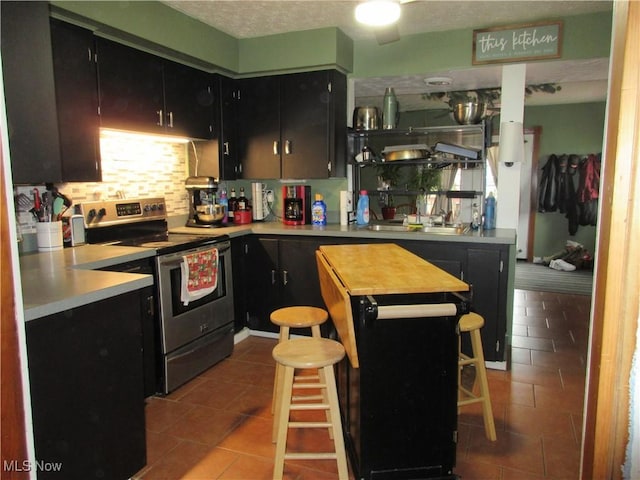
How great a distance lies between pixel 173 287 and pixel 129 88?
1.32 m

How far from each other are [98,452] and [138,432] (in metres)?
0.21

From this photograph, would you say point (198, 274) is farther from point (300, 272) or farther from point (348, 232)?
point (348, 232)

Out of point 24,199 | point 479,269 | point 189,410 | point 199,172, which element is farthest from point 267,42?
point 189,410

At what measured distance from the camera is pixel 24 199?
2.63 metres

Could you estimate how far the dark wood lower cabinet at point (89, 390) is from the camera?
1535 millimetres

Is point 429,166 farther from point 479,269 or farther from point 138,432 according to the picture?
point 138,432

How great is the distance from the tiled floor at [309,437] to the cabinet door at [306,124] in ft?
5.09

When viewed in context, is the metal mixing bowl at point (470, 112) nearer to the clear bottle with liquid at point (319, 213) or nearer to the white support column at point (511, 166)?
the white support column at point (511, 166)

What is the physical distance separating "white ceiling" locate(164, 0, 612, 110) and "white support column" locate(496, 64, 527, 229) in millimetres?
139

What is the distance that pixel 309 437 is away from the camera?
2404 mm

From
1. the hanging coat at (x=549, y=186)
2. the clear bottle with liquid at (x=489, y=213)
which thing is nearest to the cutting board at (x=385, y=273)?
the clear bottle with liquid at (x=489, y=213)

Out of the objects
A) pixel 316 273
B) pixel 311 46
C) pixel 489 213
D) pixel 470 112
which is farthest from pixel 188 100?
pixel 489 213

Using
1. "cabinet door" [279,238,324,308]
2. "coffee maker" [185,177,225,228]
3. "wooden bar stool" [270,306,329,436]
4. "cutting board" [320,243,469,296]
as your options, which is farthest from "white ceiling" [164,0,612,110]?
"wooden bar stool" [270,306,329,436]

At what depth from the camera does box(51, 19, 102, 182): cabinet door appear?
2496mm
